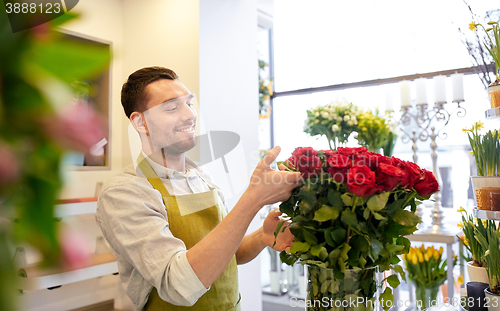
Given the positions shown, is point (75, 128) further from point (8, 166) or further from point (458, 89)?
point (458, 89)

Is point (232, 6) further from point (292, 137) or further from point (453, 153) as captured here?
point (453, 153)

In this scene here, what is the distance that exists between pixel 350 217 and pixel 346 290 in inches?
6.2

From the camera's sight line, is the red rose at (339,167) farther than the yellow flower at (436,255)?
No

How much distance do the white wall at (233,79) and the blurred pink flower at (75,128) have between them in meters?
1.82

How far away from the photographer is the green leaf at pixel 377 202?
0.70 metres

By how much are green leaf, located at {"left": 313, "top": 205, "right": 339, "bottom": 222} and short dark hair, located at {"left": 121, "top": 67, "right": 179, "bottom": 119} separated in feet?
2.51

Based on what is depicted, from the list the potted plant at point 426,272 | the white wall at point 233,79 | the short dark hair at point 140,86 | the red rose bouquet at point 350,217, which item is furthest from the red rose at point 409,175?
the potted plant at point 426,272

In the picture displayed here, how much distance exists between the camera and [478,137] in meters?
1.22

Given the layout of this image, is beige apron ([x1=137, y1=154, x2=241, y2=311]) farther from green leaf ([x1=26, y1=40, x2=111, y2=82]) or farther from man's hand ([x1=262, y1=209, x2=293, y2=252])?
green leaf ([x1=26, y1=40, x2=111, y2=82])

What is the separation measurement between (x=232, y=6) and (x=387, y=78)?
1773mm

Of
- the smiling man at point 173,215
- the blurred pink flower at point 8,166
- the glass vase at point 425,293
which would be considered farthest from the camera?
the glass vase at point 425,293

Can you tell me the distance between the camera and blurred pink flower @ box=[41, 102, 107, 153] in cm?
13

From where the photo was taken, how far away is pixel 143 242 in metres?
1.02

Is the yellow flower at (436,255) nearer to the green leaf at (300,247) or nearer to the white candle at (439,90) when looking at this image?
the white candle at (439,90)
